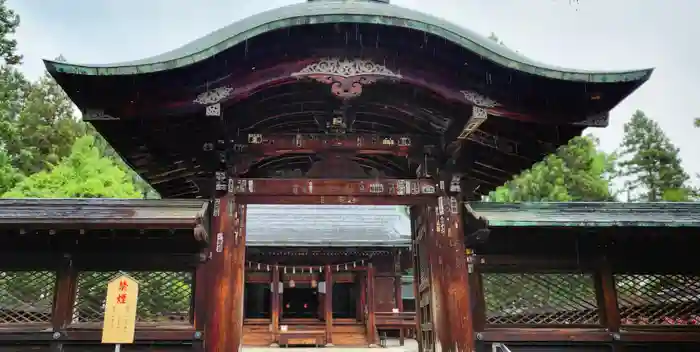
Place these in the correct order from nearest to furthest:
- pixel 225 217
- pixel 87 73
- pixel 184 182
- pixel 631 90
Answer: pixel 87 73 < pixel 631 90 < pixel 225 217 < pixel 184 182

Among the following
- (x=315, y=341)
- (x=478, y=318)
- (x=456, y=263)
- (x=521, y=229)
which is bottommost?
(x=315, y=341)

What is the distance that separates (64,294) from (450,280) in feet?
16.6

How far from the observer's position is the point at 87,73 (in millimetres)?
5352

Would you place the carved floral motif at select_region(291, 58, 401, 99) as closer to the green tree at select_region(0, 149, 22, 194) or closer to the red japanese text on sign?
the red japanese text on sign

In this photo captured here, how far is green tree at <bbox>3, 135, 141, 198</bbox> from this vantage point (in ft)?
69.3

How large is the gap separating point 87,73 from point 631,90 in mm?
6020

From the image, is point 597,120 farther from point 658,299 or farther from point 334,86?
point 334,86

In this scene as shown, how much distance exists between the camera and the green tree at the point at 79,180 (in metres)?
21.1

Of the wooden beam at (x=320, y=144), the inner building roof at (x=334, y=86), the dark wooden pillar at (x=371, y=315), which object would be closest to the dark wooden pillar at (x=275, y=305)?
the dark wooden pillar at (x=371, y=315)

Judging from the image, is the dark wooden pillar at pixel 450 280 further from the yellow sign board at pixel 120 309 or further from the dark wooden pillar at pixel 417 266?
the yellow sign board at pixel 120 309

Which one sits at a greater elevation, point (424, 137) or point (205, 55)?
point (205, 55)

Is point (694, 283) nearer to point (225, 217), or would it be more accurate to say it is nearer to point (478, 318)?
point (478, 318)

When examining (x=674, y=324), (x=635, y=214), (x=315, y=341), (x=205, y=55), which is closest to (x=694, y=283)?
(x=674, y=324)

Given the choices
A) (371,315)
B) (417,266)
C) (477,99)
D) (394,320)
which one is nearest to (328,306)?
(371,315)
